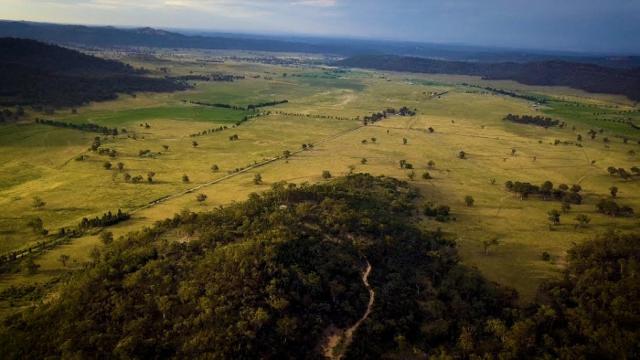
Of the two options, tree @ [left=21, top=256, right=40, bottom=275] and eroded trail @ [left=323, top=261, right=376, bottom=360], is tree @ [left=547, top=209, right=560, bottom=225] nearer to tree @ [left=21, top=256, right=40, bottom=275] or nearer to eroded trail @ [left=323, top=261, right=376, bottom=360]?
eroded trail @ [left=323, top=261, right=376, bottom=360]

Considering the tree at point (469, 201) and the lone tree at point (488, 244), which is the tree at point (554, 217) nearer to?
the tree at point (469, 201)

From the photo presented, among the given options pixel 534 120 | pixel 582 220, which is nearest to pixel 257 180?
pixel 582 220

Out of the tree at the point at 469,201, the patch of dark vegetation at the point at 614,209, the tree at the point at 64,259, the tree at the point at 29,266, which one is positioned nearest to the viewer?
the tree at the point at 29,266

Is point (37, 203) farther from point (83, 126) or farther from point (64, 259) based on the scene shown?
point (83, 126)

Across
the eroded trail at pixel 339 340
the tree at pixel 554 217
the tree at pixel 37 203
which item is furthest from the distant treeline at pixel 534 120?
the tree at pixel 37 203

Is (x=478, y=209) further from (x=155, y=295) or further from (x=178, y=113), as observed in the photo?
(x=178, y=113)

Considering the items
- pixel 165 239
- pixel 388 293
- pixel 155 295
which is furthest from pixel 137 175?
pixel 388 293
